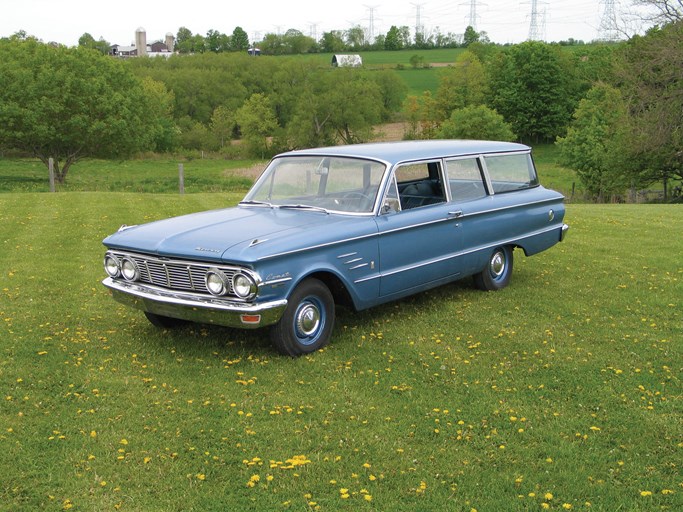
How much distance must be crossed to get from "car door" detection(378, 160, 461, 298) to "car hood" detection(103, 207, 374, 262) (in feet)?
1.44

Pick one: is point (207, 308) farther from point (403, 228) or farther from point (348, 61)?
point (348, 61)

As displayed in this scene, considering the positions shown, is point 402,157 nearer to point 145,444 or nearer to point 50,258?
point 145,444

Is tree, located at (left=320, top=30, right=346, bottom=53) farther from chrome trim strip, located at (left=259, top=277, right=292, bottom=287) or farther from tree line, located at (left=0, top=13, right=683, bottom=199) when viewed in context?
chrome trim strip, located at (left=259, top=277, right=292, bottom=287)

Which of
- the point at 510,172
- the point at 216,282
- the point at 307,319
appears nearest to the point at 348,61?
→ the point at 510,172

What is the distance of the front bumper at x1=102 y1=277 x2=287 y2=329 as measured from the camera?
5793mm

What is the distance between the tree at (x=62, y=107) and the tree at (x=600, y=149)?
2718cm

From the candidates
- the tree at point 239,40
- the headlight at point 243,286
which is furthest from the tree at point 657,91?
the tree at point 239,40

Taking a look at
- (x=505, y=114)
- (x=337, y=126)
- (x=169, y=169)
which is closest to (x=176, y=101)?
(x=337, y=126)

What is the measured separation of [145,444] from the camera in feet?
15.3

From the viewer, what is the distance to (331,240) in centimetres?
634

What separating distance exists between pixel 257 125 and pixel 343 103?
9075mm

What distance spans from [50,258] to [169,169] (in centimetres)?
4716

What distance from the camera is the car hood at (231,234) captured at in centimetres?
588

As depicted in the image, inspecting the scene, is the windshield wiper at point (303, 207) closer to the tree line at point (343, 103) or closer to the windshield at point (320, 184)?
the windshield at point (320, 184)
